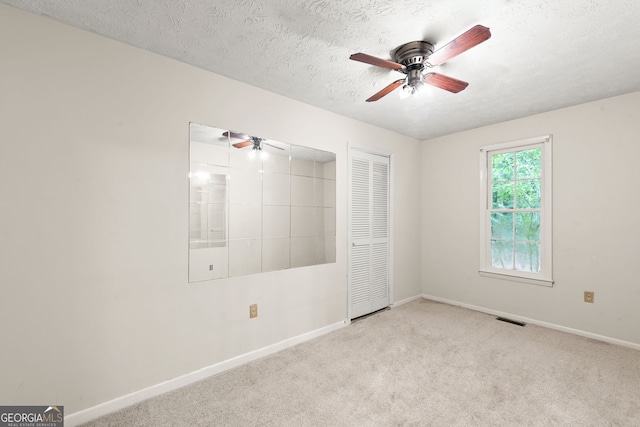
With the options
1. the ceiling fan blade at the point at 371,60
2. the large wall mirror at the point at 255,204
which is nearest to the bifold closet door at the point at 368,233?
the large wall mirror at the point at 255,204

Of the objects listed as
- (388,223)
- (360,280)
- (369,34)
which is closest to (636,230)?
(388,223)

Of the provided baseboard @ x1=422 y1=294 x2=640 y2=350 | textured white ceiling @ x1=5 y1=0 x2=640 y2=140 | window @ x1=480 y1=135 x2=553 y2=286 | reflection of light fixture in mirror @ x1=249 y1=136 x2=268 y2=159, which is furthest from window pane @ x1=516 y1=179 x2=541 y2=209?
reflection of light fixture in mirror @ x1=249 y1=136 x2=268 y2=159

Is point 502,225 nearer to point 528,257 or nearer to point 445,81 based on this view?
point 528,257

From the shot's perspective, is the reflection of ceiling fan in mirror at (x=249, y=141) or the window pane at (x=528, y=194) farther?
the window pane at (x=528, y=194)

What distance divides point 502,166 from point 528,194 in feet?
1.60

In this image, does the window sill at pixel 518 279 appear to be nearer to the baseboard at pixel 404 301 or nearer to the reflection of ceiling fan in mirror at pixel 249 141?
the baseboard at pixel 404 301

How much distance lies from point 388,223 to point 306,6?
2950mm

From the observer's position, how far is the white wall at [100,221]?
166cm

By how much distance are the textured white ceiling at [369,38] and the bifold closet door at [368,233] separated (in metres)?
1.07

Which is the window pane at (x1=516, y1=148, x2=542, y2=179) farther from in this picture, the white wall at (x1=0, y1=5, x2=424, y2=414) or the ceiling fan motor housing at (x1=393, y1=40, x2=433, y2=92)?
the white wall at (x1=0, y1=5, x2=424, y2=414)

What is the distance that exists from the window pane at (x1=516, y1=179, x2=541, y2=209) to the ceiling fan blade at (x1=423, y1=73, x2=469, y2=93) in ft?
6.95

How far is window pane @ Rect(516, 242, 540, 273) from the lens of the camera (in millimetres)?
3490

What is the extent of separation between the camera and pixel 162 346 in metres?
2.12

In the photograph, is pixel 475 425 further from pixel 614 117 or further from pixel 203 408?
pixel 614 117
